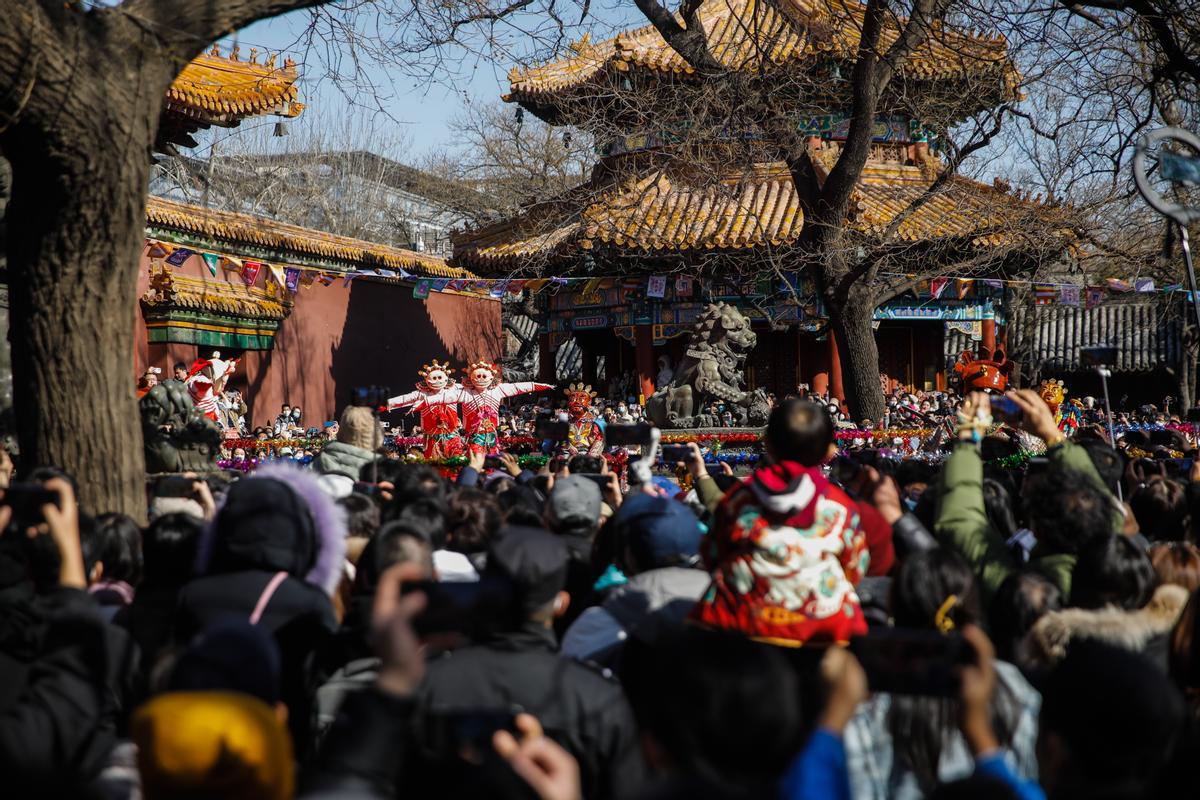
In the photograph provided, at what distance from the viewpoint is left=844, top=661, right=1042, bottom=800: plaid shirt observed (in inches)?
101

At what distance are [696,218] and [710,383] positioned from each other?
21.5ft

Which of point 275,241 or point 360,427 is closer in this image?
point 360,427

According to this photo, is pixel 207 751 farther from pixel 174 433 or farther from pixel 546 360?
pixel 546 360

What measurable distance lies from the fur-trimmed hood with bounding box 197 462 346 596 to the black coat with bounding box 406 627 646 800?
74cm

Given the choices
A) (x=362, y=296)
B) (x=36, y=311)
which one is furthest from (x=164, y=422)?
(x=362, y=296)

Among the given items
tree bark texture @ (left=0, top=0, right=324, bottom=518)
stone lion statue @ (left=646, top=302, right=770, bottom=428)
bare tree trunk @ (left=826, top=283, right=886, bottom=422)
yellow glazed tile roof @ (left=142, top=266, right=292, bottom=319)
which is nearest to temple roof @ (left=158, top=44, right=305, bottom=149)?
yellow glazed tile roof @ (left=142, top=266, right=292, bottom=319)

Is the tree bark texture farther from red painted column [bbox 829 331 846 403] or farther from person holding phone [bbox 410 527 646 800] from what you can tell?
red painted column [bbox 829 331 846 403]

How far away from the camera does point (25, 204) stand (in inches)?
194

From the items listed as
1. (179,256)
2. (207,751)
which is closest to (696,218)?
(179,256)

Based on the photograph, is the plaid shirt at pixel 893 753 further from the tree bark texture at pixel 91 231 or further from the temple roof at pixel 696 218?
the temple roof at pixel 696 218

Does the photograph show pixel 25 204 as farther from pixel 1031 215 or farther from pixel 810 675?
pixel 1031 215

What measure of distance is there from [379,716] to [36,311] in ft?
11.6

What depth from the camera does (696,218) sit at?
19.0 meters

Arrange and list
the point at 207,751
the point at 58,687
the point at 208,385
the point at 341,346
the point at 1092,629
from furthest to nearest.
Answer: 1. the point at 341,346
2. the point at 208,385
3. the point at 1092,629
4. the point at 58,687
5. the point at 207,751
